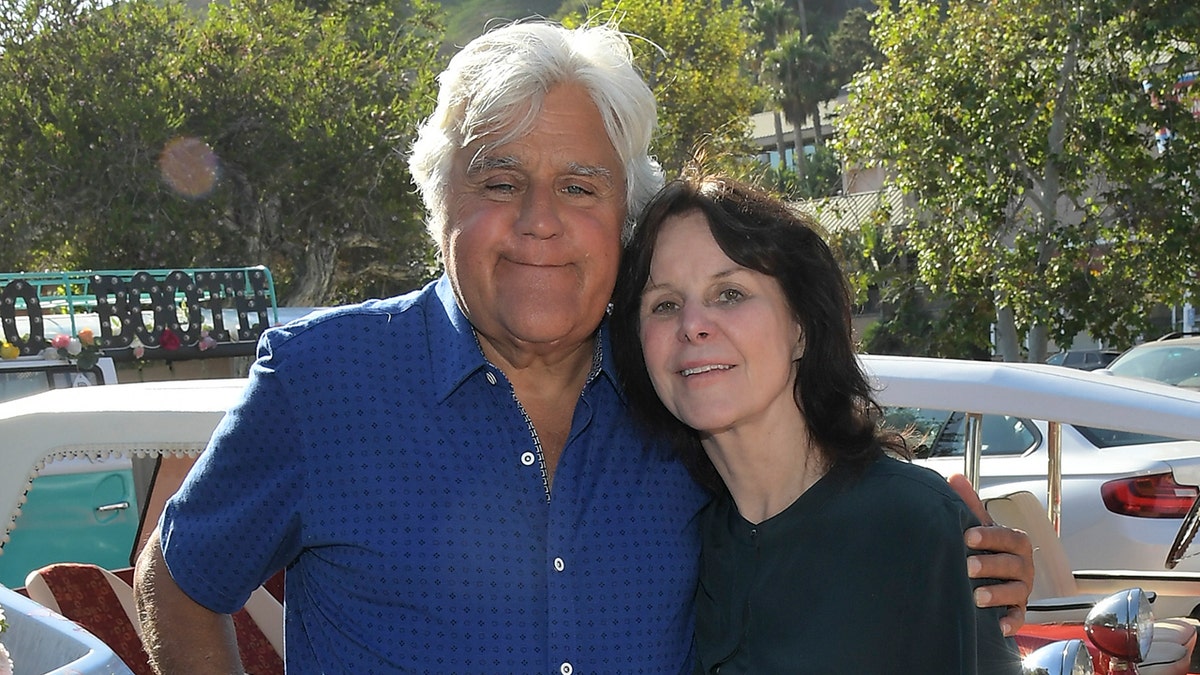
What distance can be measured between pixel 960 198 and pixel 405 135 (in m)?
11.0

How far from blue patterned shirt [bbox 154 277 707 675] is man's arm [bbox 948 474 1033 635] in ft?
1.62

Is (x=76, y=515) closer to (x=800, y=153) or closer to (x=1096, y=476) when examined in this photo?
(x=1096, y=476)

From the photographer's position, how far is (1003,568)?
83.9 inches

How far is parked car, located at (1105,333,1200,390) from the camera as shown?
468 inches

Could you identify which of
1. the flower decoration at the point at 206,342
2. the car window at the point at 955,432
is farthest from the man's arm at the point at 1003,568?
the flower decoration at the point at 206,342

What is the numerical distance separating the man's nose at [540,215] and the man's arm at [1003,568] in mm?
877

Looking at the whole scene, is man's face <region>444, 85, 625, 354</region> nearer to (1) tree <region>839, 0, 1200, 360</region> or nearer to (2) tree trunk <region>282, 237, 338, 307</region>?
(1) tree <region>839, 0, 1200, 360</region>

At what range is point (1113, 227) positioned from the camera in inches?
550

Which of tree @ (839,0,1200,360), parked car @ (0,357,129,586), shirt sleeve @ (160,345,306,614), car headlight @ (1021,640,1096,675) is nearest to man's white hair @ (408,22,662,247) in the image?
shirt sleeve @ (160,345,306,614)

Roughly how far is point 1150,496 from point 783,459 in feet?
15.6

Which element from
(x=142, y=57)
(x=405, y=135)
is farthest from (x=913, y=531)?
(x=142, y=57)

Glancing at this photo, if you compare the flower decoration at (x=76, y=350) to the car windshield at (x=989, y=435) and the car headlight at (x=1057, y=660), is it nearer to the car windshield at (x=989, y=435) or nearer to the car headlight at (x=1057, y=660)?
the car windshield at (x=989, y=435)

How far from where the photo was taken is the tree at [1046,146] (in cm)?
1300

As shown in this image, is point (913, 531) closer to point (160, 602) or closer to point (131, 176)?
point (160, 602)
